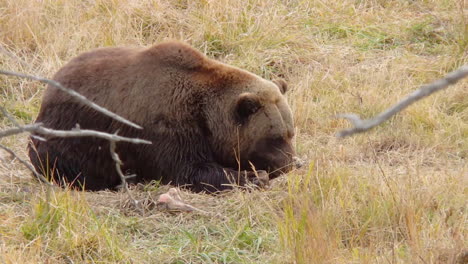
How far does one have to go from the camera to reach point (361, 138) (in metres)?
7.23

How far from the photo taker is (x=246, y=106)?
624 cm

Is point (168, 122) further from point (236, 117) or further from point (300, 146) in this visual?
point (300, 146)

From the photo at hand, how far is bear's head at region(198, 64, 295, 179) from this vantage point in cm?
628

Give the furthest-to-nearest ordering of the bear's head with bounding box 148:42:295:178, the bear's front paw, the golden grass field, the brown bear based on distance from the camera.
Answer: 1. the bear's head with bounding box 148:42:295:178
2. the brown bear
3. the bear's front paw
4. the golden grass field

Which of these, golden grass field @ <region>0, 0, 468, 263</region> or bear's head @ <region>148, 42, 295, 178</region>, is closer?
golden grass field @ <region>0, 0, 468, 263</region>

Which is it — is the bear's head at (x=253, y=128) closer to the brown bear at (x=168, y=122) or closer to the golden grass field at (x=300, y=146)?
the brown bear at (x=168, y=122)

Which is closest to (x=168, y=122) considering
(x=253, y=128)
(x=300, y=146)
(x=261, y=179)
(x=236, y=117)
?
(x=236, y=117)

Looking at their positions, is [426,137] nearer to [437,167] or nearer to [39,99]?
[437,167]

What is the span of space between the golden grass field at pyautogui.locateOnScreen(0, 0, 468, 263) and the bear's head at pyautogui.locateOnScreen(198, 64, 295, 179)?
211 mm

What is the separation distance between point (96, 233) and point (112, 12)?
5248 mm

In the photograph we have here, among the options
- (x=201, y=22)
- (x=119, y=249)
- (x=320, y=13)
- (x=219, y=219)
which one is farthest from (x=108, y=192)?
(x=320, y=13)

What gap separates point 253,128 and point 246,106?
0.19m

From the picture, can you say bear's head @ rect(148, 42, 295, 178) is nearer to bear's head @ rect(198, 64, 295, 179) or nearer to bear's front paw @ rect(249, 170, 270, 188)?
bear's head @ rect(198, 64, 295, 179)

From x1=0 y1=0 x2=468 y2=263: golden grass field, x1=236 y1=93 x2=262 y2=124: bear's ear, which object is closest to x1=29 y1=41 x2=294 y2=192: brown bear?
x1=236 y1=93 x2=262 y2=124: bear's ear
